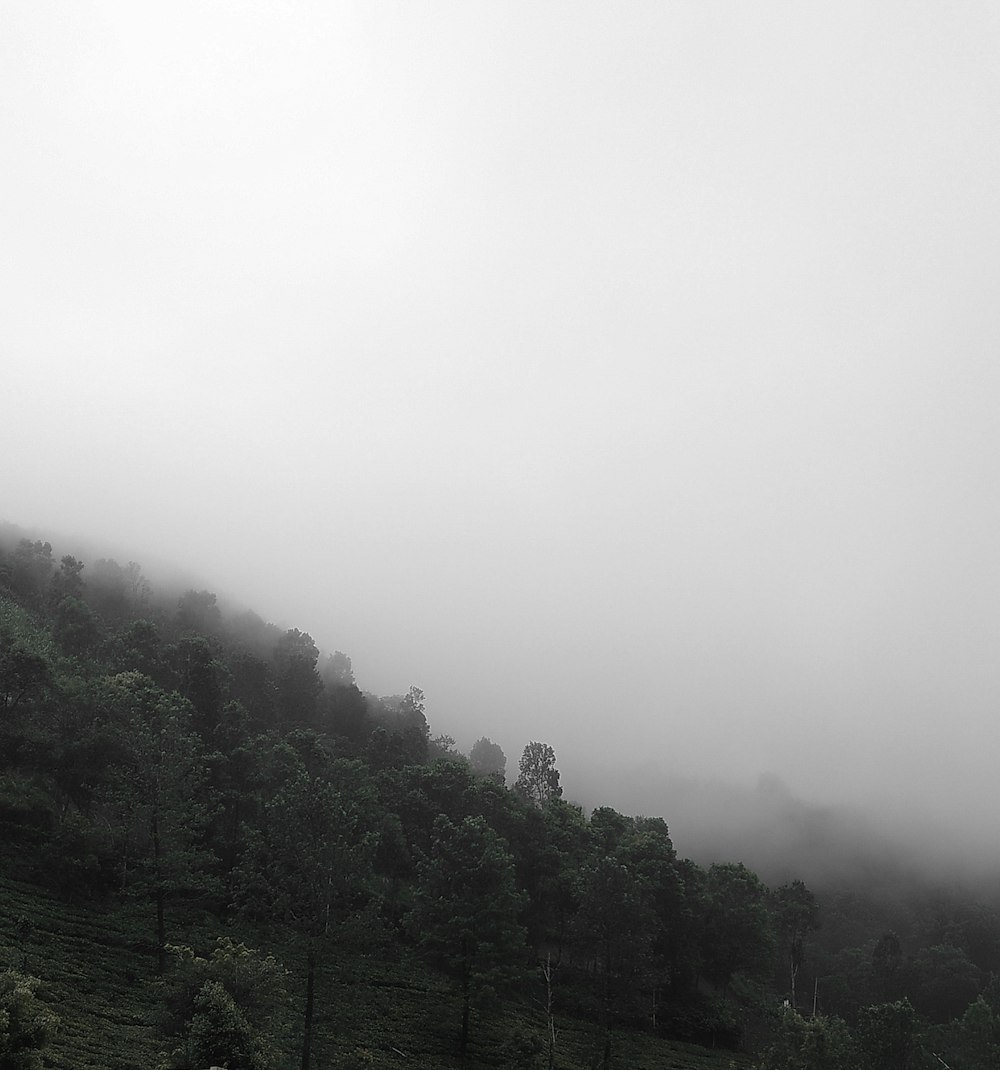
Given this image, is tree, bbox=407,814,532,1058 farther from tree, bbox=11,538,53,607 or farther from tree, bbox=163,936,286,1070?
tree, bbox=11,538,53,607

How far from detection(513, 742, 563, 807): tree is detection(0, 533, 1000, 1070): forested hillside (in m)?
27.6

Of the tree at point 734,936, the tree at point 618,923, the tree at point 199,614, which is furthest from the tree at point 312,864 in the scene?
the tree at point 199,614

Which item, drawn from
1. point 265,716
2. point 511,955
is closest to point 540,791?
point 265,716

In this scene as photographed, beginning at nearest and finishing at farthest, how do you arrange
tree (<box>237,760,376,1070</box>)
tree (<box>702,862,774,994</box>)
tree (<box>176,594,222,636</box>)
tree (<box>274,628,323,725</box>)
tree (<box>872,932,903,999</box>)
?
tree (<box>237,760,376,1070</box>) → tree (<box>702,862,774,994</box>) → tree (<box>872,932,903,999</box>) → tree (<box>274,628,323,725</box>) → tree (<box>176,594,222,636</box>)

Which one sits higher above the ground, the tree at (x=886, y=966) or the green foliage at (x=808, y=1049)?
the green foliage at (x=808, y=1049)

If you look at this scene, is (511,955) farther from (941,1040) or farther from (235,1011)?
(941,1040)

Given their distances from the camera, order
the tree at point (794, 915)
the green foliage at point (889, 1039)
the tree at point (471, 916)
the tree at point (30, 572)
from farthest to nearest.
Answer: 1. the tree at point (30, 572)
2. the tree at point (794, 915)
3. the tree at point (471, 916)
4. the green foliage at point (889, 1039)

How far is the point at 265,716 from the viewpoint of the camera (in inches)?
4257

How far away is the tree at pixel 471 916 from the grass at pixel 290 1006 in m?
3.06

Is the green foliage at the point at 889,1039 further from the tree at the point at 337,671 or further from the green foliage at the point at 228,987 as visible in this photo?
the tree at the point at 337,671

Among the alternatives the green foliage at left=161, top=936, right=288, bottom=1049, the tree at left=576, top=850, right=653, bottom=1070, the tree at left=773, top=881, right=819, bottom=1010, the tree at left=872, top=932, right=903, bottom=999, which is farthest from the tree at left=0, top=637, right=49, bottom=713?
the tree at left=872, top=932, right=903, bottom=999

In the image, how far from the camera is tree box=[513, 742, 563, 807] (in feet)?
396

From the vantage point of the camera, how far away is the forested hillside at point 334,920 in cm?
4116

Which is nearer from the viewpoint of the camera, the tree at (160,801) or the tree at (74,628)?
the tree at (160,801)
